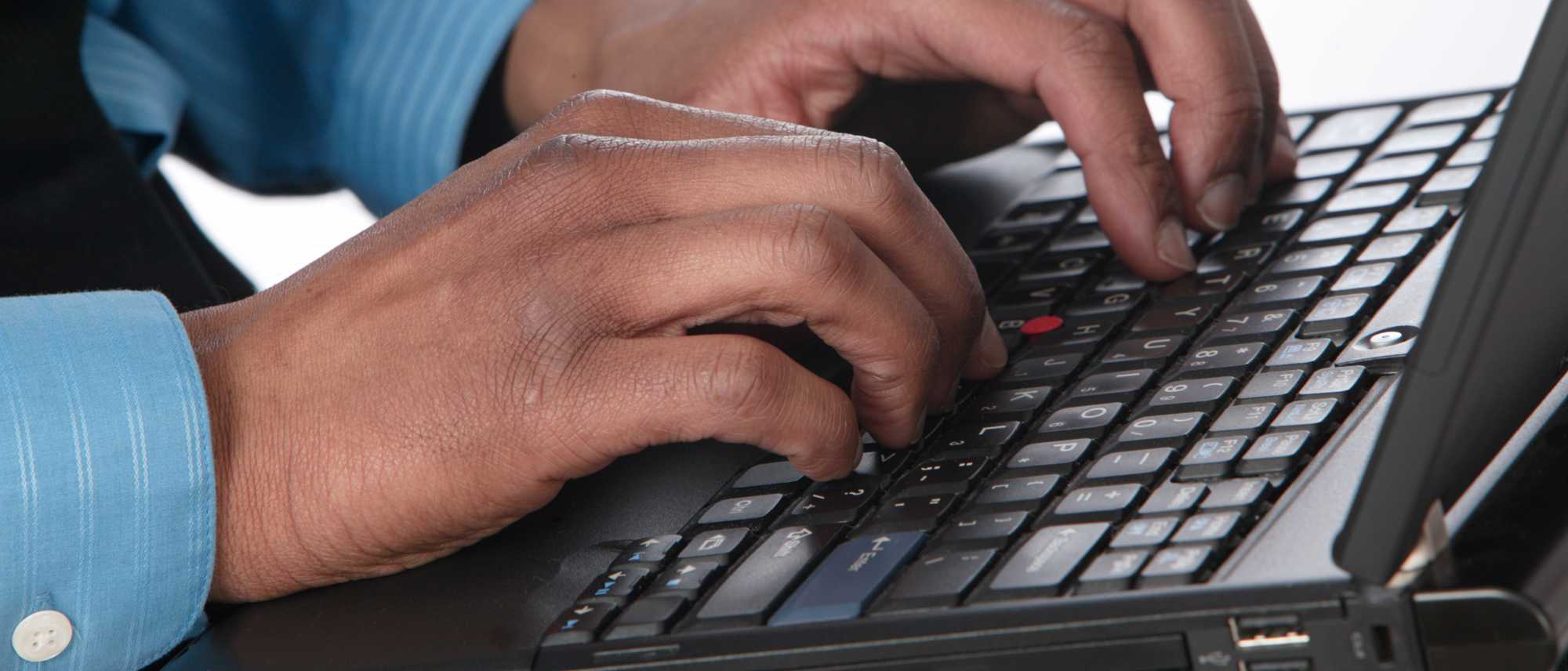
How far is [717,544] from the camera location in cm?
45

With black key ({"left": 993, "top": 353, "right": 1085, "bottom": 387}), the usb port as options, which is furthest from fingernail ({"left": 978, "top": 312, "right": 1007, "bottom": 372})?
the usb port

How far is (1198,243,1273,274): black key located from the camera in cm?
61

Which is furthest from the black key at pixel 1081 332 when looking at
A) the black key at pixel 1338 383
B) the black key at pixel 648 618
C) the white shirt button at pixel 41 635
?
the white shirt button at pixel 41 635

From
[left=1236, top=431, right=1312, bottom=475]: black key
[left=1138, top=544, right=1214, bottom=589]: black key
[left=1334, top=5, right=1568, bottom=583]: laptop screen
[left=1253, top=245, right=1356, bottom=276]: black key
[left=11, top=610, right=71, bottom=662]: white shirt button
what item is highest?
[left=1334, top=5, right=1568, bottom=583]: laptop screen

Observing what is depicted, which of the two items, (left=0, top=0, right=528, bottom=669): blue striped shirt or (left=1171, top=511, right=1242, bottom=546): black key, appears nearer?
(left=1171, top=511, right=1242, bottom=546): black key

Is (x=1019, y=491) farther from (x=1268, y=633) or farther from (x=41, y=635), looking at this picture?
(x=41, y=635)

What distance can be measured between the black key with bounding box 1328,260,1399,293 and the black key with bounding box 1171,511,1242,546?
7.6 inches

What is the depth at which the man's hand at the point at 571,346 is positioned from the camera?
47cm

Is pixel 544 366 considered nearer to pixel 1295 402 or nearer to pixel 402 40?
pixel 1295 402

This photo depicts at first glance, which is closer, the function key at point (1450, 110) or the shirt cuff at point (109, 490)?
the shirt cuff at point (109, 490)

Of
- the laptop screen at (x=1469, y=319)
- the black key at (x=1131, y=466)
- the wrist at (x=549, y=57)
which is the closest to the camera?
the laptop screen at (x=1469, y=319)

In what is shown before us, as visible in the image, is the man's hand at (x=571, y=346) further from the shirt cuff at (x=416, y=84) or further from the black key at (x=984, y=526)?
the shirt cuff at (x=416, y=84)

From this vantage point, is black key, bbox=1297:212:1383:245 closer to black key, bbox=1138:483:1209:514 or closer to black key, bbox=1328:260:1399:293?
black key, bbox=1328:260:1399:293

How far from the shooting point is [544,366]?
0.48 m
